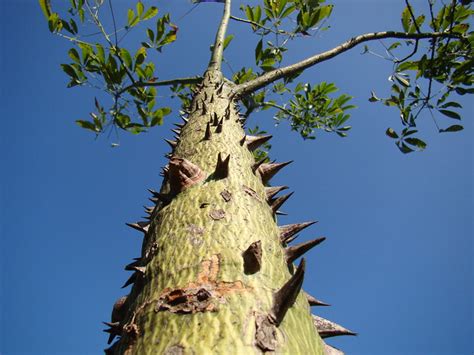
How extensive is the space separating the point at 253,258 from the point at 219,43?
2.76m

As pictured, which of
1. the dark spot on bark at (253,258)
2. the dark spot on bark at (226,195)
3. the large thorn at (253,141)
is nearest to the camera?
the dark spot on bark at (253,258)

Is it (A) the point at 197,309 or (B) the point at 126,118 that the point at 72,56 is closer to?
(B) the point at 126,118

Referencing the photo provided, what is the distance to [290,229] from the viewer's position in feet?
4.95

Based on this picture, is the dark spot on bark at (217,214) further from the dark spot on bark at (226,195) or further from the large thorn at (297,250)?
the large thorn at (297,250)

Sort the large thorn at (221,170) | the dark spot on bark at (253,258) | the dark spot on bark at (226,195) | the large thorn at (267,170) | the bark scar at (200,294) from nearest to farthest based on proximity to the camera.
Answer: the bark scar at (200,294) < the dark spot on bark at (253,258) < the dark spot on bark at (226,195) < the large thorn at (221,170) < the large thorn at (267,170)

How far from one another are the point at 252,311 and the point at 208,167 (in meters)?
0.85

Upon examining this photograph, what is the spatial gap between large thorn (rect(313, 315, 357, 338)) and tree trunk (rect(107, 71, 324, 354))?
0.45ft

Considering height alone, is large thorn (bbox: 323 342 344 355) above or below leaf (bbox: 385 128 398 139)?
below

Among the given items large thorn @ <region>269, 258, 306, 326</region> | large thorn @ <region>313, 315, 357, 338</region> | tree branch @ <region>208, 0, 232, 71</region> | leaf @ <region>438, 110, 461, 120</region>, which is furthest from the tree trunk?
leaf @ <region>438, 110, 461, 120</region>

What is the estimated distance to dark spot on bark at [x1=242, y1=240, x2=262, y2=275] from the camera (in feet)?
3.61

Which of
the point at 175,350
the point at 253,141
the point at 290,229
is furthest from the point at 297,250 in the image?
the point at 253,141

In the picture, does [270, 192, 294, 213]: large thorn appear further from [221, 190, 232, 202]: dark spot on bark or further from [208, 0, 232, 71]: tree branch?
[208, 0, 232, 71]: tree branch

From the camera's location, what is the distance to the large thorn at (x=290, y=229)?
1485 mm

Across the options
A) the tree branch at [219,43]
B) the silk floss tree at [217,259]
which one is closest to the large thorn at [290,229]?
the silk floss tree at [217,259]
